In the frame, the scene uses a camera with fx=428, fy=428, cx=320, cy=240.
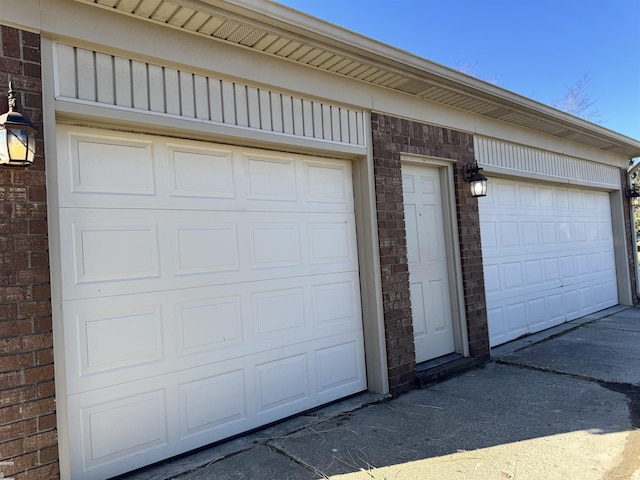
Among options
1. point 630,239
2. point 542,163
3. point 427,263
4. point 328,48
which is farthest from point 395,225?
point 630,239

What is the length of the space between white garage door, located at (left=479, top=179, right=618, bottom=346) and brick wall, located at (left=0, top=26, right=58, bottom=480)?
5167mm

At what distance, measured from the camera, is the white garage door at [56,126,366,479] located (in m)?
2.86

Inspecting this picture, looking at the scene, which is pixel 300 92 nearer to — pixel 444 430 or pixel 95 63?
pixel 95 63

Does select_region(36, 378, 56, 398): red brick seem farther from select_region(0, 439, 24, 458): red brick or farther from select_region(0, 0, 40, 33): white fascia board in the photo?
select_region(0, 0, 40, 33): white fascia board

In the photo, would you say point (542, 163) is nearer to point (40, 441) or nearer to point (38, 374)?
point (38, 374)

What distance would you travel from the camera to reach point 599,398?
4004 millimetres

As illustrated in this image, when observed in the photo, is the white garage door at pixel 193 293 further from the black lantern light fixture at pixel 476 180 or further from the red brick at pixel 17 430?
the black lantern light fixture at pixel 476 180

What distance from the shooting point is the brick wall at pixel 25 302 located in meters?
2.41

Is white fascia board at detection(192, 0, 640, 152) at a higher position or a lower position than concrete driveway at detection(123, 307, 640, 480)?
higher

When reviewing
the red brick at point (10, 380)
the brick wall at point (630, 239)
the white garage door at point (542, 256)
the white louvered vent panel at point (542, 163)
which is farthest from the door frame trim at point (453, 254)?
the brick wall at point (630, 239)

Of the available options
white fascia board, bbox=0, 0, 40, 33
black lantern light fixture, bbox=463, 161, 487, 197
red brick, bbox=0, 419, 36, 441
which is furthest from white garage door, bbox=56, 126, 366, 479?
black lantern light fixture, bbox=463, 161, 487, 197

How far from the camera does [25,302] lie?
8.18ft

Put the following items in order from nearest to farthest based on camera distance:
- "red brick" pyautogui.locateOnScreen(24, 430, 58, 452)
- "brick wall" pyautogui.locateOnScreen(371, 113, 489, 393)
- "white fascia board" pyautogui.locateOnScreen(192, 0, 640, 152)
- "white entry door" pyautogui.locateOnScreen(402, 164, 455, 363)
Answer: "red brick" pyautogui.locateOnScreen(24, 430, 58, 452)
"white fascia board" pyautogui.locateOnScreen(192, 0, 640, 152)
"brick wall" pyautogui.locateOnScreen(371, 113, 489, 393)
"white entry door" pyautogui.locateOnScreen(402, 164, 455, 363)

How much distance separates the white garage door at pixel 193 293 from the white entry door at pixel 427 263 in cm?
91
